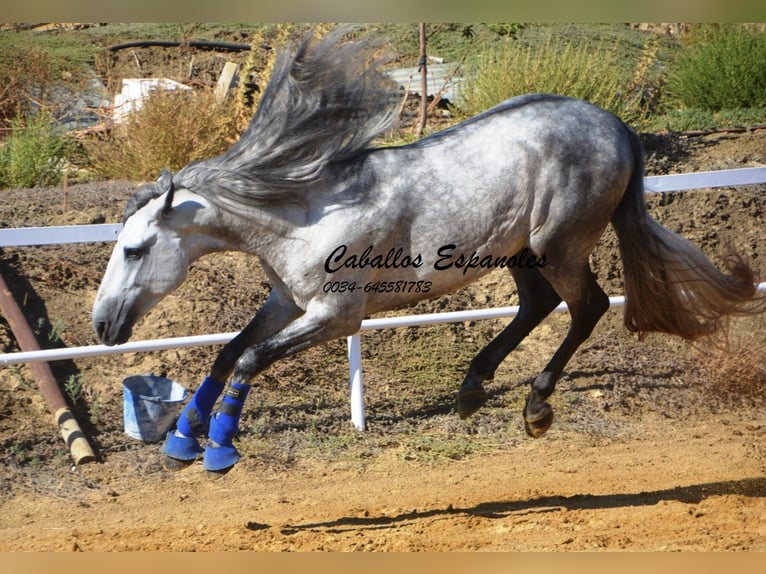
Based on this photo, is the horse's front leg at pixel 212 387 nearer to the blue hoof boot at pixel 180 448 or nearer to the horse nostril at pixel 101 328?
the blue hoof boot at pixel 180 448

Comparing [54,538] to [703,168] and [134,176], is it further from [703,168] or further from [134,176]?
[703,168]

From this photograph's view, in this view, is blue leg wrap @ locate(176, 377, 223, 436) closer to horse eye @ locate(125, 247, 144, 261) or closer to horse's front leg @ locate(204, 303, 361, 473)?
horse's front leg @ locate(204, 303, 361, 473)

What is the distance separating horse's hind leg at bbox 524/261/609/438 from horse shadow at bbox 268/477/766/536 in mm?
509

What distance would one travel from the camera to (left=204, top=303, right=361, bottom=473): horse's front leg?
390 centimetres

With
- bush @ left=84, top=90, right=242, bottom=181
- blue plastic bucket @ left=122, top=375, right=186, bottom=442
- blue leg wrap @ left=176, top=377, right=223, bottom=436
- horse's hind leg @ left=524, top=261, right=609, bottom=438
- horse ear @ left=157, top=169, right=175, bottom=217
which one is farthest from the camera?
bush @ left=84, top=90, right=242, bottom=181

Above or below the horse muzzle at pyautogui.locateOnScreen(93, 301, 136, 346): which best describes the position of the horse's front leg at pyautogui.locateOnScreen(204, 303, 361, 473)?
below

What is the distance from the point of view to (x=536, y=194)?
4.21 m

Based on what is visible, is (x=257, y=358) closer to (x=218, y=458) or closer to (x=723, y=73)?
(x=218, y=458)

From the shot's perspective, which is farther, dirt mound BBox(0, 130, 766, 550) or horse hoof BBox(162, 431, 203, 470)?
dirt mound BBox(0, 130, 766, 550)

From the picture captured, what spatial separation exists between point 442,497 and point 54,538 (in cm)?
204

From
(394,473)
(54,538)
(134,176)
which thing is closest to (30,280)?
(134,176)

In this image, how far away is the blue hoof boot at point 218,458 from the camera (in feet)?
12.8

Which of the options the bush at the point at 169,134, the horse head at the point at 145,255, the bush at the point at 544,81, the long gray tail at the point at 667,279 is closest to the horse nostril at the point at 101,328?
the horse head at the point at 145,255

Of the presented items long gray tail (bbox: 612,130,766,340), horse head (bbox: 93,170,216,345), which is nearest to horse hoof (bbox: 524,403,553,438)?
long gray tail (bbox: 612,130,766,340)
